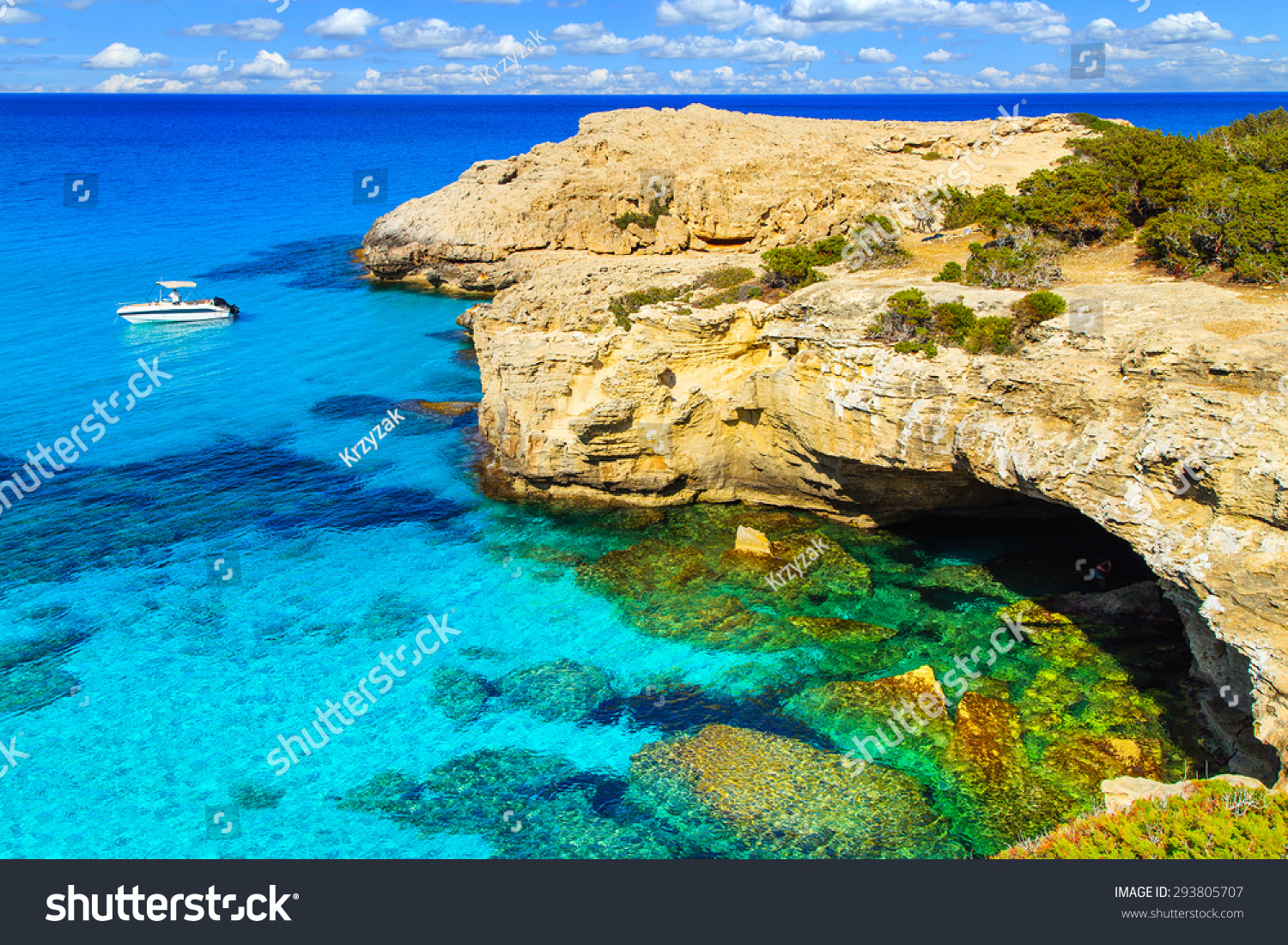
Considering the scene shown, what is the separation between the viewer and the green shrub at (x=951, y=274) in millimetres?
24266

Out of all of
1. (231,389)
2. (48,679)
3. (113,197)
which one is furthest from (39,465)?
(113,197)

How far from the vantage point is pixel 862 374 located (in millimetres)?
21625

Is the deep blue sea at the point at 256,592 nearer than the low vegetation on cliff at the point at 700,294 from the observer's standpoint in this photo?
Yes

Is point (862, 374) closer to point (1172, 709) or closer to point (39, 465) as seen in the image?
point (1172, 709)

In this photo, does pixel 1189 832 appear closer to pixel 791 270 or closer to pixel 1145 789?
pixel 1145 789

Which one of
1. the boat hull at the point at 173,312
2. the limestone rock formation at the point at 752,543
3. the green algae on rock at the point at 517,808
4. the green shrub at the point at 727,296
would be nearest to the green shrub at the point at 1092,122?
the green shrub at the point at 727,296

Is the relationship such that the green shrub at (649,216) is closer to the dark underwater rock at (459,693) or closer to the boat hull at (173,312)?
the boat hull at (173,312)

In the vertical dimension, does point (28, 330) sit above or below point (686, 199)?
below

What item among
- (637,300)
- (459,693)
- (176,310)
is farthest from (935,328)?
(176,310)

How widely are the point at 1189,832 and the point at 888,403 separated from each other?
11.9 m

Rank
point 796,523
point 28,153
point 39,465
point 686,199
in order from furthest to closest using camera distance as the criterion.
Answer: point 28,153 → point 686,199 → point 39,465 → point 796,523

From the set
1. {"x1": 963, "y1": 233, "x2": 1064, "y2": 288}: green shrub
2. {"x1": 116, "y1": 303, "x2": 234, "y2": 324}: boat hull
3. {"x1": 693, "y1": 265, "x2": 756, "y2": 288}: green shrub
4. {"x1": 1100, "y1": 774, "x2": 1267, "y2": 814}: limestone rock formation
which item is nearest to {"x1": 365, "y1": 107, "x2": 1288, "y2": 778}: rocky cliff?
{"x1": 693, "y1": 265, "x2": 756, "y2": 288}: green shrub

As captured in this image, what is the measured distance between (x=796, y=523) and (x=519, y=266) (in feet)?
93.1

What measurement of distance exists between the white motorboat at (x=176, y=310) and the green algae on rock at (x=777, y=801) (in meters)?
44.1
